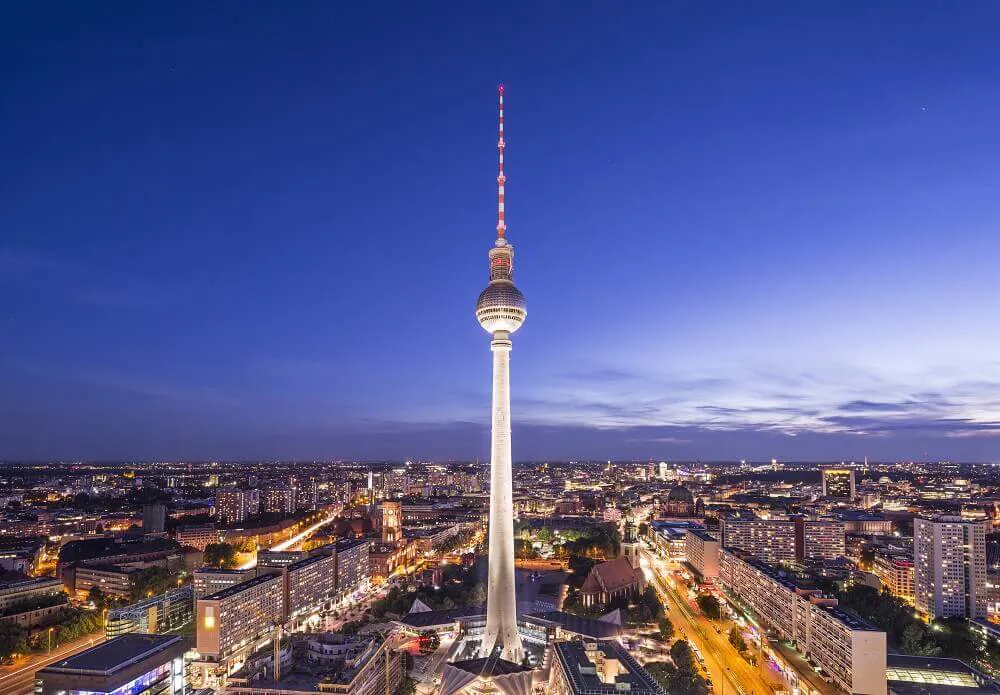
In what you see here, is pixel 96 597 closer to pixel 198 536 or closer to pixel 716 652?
pixel 198 536

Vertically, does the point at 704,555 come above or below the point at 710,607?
above

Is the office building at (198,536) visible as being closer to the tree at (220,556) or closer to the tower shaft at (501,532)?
the tree at (220,556)

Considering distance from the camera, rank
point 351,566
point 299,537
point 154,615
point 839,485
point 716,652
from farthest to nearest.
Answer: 1. point 839,485
2. point 299,537
3. point 351,566
4. point 154,615
5. point 716,652

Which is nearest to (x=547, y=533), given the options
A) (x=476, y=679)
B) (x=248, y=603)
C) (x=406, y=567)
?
(x=406, y=567)

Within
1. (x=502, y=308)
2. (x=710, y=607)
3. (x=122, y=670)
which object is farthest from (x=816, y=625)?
(x=122, y=670)

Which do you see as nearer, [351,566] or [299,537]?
[351,566]

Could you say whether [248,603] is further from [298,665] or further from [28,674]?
[298,665]
